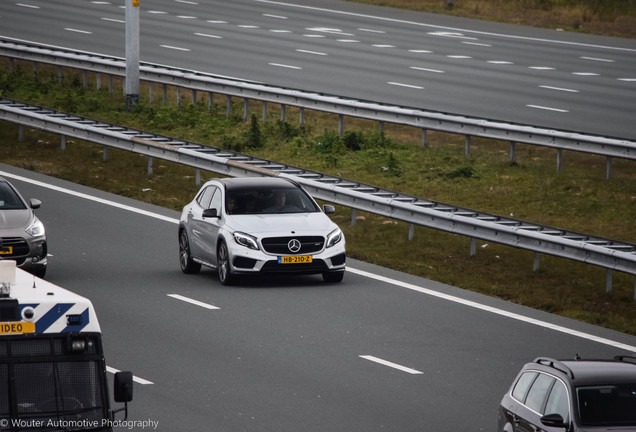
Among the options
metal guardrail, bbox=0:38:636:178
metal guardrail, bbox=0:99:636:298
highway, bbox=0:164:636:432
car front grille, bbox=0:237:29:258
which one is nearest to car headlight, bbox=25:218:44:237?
car front grille, bbox=0:237:29:258

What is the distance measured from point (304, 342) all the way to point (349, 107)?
15.3m

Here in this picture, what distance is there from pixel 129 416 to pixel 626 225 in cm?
1296

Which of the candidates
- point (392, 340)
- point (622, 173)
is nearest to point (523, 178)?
point (622, 173)

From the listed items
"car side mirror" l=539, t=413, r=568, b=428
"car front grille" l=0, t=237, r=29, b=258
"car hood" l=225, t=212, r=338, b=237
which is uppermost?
"car side mirror" l=539, t=413, r=568, b=428

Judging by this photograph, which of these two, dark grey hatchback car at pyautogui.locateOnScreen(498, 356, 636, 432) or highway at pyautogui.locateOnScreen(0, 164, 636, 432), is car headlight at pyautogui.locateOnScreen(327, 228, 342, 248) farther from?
dark grey hatchback car at pyautogui.locateOnScreen(498, 356, 636, 432)

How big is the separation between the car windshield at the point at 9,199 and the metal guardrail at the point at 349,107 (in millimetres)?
11083

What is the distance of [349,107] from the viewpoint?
104 ft

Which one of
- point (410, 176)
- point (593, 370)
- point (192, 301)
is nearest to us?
point (593, 370)

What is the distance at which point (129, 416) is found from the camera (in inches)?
530

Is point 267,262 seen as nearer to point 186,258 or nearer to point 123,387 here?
point 186,258

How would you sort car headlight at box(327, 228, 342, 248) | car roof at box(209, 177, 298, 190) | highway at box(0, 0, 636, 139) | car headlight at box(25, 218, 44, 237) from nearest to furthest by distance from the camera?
car headlight at box(25, 218, 44, 237) < car headlight at box(327, 228, 342, 248) < car roof at box(209, 177, 298, 190) < highway at box(0, 0, 636, 139)

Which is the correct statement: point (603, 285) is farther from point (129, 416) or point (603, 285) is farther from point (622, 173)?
point (129, 416)

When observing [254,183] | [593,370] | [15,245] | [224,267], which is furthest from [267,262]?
[593,370]

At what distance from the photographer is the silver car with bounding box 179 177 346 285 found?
20.5 metres
